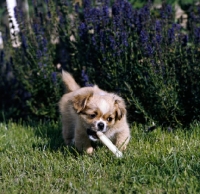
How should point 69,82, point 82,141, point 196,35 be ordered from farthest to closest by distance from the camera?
point 69,82, point 196,35, point 82,141

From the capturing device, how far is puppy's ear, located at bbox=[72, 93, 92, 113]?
4461mm

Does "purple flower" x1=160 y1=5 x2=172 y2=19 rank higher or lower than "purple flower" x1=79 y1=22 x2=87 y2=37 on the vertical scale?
higher

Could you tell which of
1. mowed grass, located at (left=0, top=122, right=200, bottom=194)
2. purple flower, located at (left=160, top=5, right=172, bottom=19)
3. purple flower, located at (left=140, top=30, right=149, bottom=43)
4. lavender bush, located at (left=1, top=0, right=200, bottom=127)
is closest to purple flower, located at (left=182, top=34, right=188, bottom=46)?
lavender bush, located at (left=1, top=0, right=200, bottom=127)

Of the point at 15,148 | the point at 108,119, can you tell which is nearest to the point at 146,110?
the point at 108,119

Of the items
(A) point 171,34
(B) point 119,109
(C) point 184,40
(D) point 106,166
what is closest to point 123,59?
(A) point 171,34

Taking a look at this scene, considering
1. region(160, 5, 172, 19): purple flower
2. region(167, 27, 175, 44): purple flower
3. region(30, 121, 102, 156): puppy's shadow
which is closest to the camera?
region(30, 121, 102, 156): puppy's shadow

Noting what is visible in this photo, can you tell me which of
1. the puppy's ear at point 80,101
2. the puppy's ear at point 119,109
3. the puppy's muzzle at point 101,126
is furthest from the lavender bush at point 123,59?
the puppy's muzzle at point 101,126

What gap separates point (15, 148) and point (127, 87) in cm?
134

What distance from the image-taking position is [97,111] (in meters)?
4.38

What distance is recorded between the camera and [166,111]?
5.20 m

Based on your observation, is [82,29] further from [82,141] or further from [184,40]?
[82,141]

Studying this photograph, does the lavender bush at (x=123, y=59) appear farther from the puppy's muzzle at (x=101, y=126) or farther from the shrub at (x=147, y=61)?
the puppy's muzzle at (x=101, y=126)

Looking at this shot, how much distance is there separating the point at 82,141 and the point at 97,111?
385 mm

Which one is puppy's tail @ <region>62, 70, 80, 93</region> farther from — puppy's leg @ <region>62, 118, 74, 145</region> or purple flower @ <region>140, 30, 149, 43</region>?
purple flower @ <region>140, 30, 149, 43</region>
